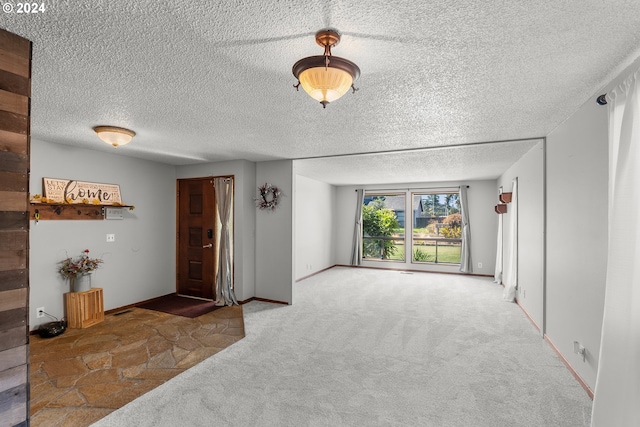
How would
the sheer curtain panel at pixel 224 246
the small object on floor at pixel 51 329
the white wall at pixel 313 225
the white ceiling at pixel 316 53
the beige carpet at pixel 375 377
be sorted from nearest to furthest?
the white ceiling at pixel 316 53, the beige carpet at pixel 375 377, the small object on floor at pixel 51 329, the sheer curtain panel at pixel 224 246, the white wall at pixel 313 225

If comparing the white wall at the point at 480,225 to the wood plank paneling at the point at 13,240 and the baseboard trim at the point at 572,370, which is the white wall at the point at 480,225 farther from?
the wood plank paneling at the point at 13,240

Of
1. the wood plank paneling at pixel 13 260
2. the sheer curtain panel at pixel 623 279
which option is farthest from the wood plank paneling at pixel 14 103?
the sheer curtain panel at pixel 623 279

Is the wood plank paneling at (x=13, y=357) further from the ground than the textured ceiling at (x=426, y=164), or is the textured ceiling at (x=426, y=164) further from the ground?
the textured ceiling at (x=426, y=164)

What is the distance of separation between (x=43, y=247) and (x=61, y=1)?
357 centimetres

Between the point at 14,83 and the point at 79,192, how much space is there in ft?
10.1

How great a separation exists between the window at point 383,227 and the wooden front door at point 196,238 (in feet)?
15.1

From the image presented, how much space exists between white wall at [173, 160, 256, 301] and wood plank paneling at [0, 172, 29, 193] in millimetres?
3325

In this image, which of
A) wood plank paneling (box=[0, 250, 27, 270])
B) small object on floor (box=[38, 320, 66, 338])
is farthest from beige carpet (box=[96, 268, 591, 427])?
small object on floor (box=[38, 320, 66, 338])

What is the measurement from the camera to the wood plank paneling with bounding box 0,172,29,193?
4.74ft

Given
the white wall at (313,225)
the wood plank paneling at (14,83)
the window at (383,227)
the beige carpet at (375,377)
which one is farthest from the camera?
the window at (383,227)

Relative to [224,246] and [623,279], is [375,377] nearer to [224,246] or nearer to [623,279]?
[623,279]

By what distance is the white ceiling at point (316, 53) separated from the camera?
137cm

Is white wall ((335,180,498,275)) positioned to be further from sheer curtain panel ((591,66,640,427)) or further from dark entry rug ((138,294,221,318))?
sheer curtain panel ((591,66,640,427))

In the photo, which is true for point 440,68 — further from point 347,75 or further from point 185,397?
point 185,397
